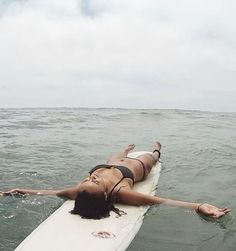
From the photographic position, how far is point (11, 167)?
10.5 meters

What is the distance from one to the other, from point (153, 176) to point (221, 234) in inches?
116

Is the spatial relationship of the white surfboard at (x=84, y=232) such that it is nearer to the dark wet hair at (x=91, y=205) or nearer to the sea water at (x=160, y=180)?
the dark wet hair at (x=91, y=205)

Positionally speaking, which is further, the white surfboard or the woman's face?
the woman's face

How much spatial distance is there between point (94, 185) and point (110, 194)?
561 mm

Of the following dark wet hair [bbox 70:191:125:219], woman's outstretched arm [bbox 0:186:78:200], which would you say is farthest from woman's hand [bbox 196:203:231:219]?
woman's outstretched arm [bbox 0:186:78:200]

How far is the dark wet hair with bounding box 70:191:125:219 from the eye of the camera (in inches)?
222

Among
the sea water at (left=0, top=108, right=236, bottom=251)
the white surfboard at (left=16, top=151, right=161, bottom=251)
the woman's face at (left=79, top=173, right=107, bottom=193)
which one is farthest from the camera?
the sea water at (left=0, top=108, right=236, bottom=251)

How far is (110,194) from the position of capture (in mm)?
Result: 6172

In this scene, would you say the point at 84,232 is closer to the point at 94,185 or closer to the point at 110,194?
the point at 94,185

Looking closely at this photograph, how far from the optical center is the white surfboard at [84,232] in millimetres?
4848

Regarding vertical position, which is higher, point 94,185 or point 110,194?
point 94,185

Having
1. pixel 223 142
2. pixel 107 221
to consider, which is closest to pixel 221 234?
pixel 107 221

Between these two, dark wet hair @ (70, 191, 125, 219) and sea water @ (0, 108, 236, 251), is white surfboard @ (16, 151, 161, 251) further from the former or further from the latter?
sea water @ (0, 108, 236, 251)

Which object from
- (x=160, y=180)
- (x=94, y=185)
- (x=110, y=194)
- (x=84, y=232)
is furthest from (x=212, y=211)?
(x=160, y=180)
